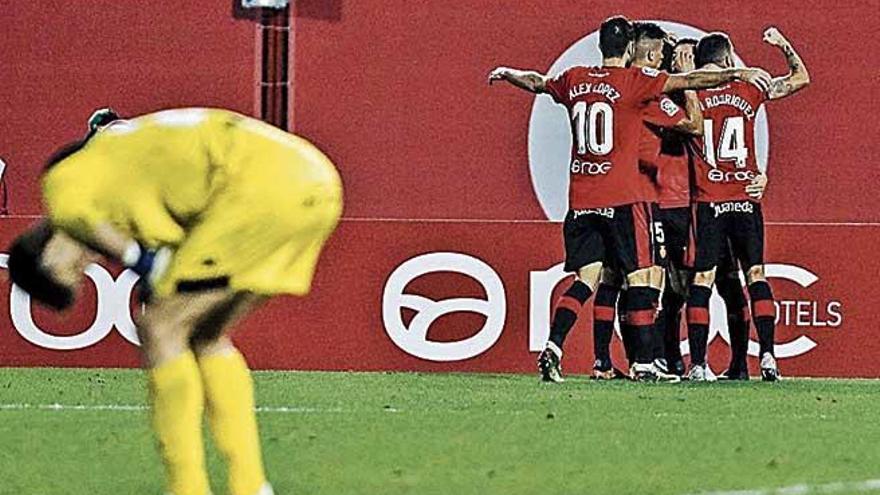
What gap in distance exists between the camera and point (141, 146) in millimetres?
7043

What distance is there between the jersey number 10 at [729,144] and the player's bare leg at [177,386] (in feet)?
23.2

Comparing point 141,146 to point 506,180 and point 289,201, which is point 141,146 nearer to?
point 289,201

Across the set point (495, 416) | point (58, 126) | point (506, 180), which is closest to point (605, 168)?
point (495, 416)

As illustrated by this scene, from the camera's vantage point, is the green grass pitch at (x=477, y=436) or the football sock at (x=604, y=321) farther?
the football sock at (x=604, y=321)

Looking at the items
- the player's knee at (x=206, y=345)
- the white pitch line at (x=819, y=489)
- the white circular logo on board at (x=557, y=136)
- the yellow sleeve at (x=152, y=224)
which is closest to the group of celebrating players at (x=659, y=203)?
the white pitch line at (x=819, y=489)

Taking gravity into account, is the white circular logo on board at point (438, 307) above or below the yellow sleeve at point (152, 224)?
below

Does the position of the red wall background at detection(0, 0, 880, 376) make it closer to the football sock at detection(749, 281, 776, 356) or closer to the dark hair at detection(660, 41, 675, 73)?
the dark hair at detection(660, 41, 675, 73)

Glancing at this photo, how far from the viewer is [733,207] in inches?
540

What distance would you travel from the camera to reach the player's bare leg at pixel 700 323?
1360 centimetres

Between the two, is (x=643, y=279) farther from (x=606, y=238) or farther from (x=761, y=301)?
(x=761, y=301)

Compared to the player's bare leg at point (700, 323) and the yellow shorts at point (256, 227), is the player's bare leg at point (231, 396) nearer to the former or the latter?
the yellow shorts at point (256, 227)

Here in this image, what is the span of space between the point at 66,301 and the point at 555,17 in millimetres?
12957

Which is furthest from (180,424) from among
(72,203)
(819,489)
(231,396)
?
(819,489)

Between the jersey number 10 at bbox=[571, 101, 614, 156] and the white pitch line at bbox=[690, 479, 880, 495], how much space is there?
207 inches
